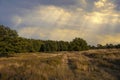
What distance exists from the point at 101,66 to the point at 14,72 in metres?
8.53

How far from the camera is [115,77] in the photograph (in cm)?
2392

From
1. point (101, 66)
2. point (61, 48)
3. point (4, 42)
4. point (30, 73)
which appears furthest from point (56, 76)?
point (61, 48)

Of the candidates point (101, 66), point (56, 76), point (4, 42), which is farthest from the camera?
Answer: point (4, 42)

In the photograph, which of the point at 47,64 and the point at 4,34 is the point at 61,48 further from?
the point at 47,64

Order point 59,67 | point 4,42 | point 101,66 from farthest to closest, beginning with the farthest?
point 4,42 < point 101,66 < point 59,67

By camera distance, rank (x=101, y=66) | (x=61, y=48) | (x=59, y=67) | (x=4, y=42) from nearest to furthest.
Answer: (x=59, y=67) → (x=101, y=66) → (x=4, y=42) → (x=61, y=48)

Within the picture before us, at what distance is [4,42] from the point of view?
7000 centimetres

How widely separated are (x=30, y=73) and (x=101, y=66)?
314 inches

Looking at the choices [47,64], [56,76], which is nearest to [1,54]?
[47,64]

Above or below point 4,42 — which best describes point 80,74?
below

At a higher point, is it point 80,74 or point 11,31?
point 11,31

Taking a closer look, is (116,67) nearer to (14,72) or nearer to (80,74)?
(80,74)

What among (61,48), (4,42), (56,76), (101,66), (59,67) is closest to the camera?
(56,76)

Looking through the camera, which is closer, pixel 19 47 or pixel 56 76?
pixel 56 76
